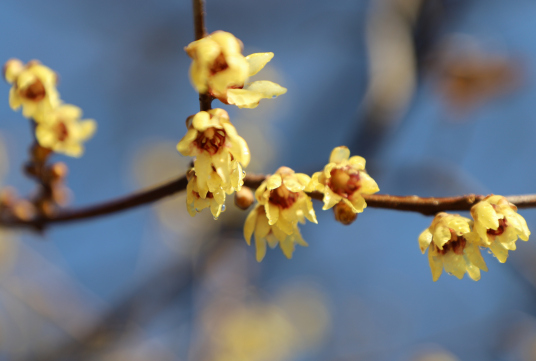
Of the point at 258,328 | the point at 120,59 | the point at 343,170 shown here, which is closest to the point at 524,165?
the point at 258,328

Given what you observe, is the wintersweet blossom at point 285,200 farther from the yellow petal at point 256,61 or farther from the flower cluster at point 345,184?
the yellow petal at point 256,61

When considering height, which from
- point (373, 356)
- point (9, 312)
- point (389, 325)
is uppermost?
point (9, 312)

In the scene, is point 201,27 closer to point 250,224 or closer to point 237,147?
point 237,147

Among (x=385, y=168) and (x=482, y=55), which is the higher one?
(x=482, y=55)

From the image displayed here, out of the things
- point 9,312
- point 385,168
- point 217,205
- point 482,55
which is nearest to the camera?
point 217,205

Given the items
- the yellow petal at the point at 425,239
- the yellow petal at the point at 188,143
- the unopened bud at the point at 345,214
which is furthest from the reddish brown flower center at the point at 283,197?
the yellow petal at the point at 425,239

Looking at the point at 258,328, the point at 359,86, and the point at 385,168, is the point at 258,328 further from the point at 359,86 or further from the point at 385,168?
the point at 359,86

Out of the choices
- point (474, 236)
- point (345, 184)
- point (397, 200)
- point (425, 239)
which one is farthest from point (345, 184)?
point (474, 236)
